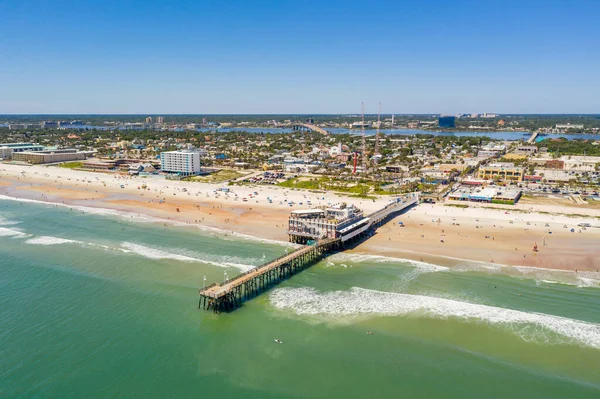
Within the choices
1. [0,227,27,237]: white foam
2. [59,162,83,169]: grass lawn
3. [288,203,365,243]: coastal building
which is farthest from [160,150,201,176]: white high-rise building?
[288,203,365,243]: coastal building

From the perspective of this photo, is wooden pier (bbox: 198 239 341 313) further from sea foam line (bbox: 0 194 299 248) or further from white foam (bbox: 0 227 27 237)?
white foam (bbox: 0 227 27 237)

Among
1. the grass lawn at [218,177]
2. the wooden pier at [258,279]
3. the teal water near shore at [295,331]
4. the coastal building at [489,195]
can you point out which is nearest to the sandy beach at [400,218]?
the coastal building at [489,195]

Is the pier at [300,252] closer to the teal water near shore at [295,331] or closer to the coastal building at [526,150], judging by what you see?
the teal water near shore at [295,331]

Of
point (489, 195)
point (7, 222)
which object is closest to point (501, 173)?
point (489, 195)

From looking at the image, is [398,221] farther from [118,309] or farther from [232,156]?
[232,156]

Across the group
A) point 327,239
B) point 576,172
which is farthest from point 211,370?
point 576,172

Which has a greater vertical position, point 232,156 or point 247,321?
point 232,156
